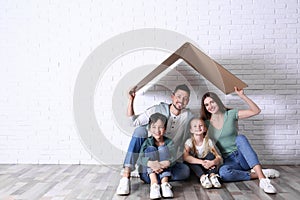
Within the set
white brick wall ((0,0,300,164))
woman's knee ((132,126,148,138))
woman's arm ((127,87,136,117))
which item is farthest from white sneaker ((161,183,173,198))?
white brick wall ((0,0,300,164))

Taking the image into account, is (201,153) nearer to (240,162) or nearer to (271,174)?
(240,162)

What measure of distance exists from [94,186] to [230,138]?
1188 millimetres

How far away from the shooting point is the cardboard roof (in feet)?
10.2

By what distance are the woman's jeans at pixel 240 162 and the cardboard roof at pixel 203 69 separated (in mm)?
465

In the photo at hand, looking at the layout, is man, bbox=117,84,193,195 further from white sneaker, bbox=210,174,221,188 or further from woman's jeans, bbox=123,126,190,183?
white sneaker, bbox=210,174,221,188

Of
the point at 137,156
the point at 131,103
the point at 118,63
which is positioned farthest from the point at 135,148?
the point at 118,63

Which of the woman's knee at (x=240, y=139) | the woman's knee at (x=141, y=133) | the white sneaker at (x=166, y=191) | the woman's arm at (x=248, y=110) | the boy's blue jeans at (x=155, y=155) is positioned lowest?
the white sneaker at (x=166, y=191)

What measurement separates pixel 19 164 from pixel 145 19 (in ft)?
5.84

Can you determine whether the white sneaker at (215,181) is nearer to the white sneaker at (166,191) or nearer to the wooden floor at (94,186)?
the wooden floor at (94,186)

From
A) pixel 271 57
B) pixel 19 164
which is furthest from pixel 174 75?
pixel 19 164

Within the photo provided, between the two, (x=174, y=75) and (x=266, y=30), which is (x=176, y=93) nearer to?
(x=174, y=75)

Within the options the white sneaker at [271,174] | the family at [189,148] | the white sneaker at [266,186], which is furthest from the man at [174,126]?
the white sneaker at [271,174]

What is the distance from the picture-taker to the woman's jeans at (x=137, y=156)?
9.75 ft

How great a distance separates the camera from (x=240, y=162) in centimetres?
320
